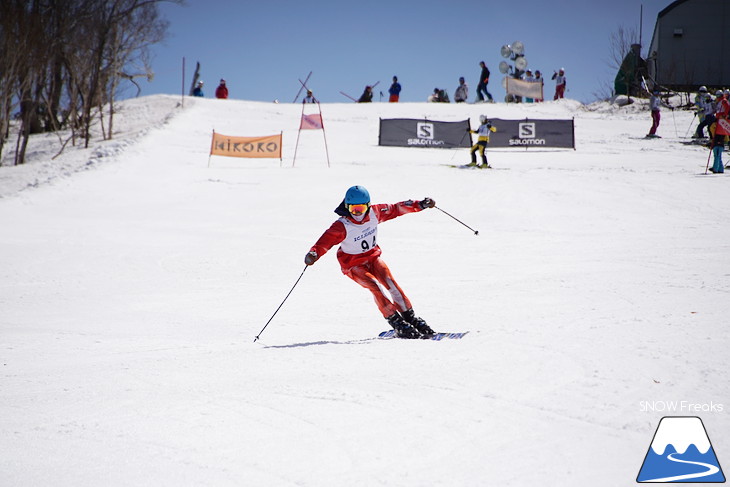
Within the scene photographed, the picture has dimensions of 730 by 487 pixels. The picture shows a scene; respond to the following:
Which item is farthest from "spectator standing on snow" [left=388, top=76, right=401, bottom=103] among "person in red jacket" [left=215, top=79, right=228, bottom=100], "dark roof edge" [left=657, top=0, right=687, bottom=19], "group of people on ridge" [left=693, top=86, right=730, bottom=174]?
"group of people on ridge" [left=693, top=86, right=730, bottom=174]

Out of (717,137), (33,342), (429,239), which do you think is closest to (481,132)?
(717,137)

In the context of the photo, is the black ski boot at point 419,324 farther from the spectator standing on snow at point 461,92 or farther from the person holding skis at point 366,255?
the spectator standing on snow at point 461,92

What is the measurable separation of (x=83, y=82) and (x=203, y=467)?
25.8 meters

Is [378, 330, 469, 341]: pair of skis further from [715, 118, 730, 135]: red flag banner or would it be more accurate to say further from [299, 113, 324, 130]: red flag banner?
[299, 113, 324, 130]: red flag banner

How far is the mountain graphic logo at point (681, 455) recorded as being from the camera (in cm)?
298

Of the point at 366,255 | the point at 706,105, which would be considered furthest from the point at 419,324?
the point at 706,105

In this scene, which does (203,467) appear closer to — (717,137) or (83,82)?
(717,137)

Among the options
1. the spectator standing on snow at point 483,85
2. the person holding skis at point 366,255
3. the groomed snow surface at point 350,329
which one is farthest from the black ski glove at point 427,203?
the spectator standing on snow at point 483,85

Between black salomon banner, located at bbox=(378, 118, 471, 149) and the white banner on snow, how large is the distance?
10.1 m

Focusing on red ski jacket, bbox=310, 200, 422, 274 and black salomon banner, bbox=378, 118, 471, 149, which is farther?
black salomon banner, bbox=378, 118, 471, 149

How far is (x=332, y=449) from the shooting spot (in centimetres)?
331

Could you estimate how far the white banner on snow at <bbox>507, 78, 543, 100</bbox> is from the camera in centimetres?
3144

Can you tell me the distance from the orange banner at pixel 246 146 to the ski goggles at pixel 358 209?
13.5m

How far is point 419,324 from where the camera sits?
6086 mm
